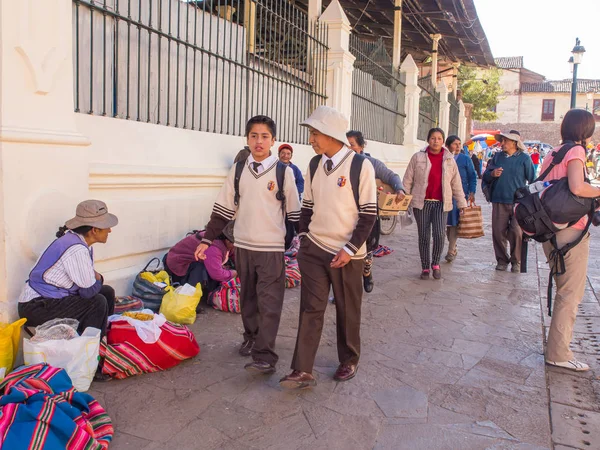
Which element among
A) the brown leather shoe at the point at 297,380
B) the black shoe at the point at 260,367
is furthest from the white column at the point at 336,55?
the brown leather shoe at the point at 297,380

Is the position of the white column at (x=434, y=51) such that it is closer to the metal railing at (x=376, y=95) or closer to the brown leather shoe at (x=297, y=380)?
the metal railing at (x=376, y=95)

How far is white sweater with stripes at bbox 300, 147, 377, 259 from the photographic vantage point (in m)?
3.59

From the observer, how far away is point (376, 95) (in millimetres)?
13023

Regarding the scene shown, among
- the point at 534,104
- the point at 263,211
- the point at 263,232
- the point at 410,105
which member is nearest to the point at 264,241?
the point at 263,232

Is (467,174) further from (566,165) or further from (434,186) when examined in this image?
(566,165)

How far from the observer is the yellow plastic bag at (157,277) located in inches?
205

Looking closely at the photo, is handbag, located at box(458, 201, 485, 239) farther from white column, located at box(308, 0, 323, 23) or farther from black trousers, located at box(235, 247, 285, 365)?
black trousers, located at box(235, 247, 285, 365)

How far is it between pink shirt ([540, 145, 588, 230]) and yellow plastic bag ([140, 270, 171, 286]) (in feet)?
10.6

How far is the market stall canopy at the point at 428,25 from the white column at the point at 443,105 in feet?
4.17

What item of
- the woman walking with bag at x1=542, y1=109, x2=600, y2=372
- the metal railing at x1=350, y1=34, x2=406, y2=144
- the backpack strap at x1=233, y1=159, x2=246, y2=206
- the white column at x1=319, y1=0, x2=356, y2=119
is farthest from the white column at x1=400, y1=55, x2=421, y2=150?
the backpack strap at x1=233, y1=159, x2=246, y2=206

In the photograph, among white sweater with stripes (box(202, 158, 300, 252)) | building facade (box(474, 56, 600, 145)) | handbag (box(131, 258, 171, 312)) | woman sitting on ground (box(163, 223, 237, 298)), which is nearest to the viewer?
white sweater with stripes (box(202, 158, 300, 252))

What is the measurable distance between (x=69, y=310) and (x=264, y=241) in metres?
1.29

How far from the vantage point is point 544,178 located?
4305 mm

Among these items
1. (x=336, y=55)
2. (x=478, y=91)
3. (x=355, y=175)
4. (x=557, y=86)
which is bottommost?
(x=355, y=175)
